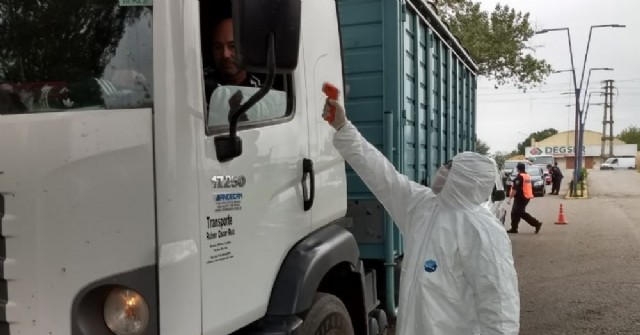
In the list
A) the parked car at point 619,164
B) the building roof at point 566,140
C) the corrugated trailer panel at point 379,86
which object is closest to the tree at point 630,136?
the building roof at point 566,140

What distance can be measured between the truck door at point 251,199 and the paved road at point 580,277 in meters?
4.25

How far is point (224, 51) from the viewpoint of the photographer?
2301 mm

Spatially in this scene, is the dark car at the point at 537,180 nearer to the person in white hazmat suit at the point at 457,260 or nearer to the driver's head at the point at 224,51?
the person in white hazmat suit at the point at 457,260

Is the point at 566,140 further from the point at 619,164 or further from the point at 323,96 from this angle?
the point at 323,96

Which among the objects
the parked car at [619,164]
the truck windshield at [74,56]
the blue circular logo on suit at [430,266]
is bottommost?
the parked car at [619,164]

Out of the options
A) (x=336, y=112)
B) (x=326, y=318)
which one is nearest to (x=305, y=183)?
(x=336, y=112)

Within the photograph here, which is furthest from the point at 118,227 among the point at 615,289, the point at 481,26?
the point at 481,26

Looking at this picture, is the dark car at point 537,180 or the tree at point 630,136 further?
the tree at point 630,136

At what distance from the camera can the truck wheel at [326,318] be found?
8.59 feet

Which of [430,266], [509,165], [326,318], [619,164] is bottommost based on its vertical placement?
[619,164]

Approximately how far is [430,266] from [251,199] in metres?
0.89

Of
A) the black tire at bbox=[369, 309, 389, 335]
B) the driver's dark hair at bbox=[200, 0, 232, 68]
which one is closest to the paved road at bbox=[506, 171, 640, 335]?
the black tire at bbox=[369, 309, 389, 335]

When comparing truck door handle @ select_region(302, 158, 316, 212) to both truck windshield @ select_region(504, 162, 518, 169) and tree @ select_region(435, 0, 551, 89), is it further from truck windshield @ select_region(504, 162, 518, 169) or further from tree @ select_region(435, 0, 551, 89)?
truck windshield @ select_region(504, 162, 518, 169)

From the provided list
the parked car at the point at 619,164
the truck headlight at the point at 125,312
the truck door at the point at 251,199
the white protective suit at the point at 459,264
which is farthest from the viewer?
A: the parked car at the point at 619,164
